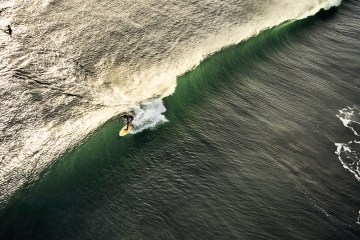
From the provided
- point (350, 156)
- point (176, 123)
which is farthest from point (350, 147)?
point (176, 123)

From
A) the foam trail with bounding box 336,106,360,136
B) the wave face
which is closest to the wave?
the foam trail with bounding box 336,106,360,136

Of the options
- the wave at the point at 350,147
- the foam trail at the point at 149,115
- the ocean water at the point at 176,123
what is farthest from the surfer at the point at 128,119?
the wave at the point at 350,147

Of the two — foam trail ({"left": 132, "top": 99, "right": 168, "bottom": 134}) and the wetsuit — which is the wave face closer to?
foam trail ({"left": 132, "top": 99, "right": 168, "bottom": 134})

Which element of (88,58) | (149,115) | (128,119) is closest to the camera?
(128,119)

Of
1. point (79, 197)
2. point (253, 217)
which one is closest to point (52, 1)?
point (79, 197)

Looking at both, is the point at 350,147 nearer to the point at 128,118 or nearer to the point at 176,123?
the point at 176,123

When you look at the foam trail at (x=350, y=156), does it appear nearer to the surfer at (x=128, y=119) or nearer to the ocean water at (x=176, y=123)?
the ocean water at (x=176, y=123)
